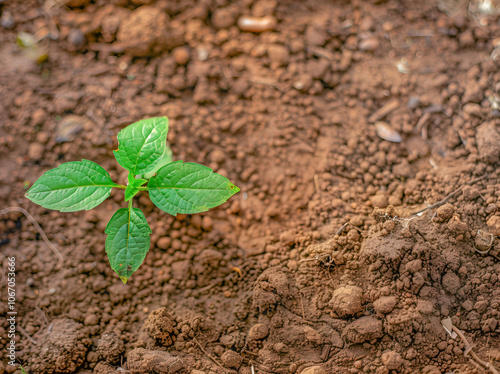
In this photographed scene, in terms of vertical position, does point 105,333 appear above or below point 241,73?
below

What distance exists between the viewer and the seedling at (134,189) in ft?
6.16

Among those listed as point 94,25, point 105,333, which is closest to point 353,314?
point 105,333

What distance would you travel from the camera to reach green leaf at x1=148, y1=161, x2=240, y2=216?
6.18 ft

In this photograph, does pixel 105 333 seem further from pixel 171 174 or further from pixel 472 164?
pixel 472 164

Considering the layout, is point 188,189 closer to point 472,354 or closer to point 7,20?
point 472,354

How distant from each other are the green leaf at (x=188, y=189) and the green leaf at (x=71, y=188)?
298 mm

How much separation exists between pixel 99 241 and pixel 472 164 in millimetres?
2427

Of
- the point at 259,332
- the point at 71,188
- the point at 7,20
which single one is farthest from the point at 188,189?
the point at 7,20

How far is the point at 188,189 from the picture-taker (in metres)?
1.92

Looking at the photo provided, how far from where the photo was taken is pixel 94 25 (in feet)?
8.74

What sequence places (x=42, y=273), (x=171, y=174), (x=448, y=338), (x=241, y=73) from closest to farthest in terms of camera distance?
1. (x=448, y=338)
2. (x=171, y=174)
3. (x=42, y=273)
4. (x=241, y=73)

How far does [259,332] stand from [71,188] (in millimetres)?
1308

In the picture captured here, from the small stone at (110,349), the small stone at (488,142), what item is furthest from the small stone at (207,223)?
the small stone at (488,142)

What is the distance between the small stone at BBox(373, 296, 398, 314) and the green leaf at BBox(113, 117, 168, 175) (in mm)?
1451
